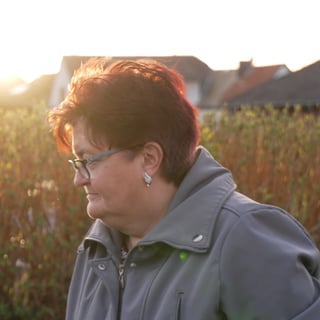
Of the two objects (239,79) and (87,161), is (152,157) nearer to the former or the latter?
(87,161)

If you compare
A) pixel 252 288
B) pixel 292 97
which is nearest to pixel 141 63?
pixel 252 288

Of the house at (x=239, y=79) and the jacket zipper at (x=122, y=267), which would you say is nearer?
the jacket zipper at (x=122, y=267)

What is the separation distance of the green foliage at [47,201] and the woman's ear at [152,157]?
274 cm

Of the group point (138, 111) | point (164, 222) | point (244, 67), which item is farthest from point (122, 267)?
point (244, 67)

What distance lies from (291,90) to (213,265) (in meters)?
31.1

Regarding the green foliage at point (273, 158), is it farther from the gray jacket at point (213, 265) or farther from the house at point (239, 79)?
the house at point (239, 79)

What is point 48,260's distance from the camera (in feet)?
16.8

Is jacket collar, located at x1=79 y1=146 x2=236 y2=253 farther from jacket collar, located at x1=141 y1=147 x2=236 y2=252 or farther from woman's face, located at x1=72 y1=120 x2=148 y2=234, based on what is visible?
woman's face, located at x1=72 y1=120 x2=148 y2=234

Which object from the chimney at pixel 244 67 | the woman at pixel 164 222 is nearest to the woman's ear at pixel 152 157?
the woman at pixel 164 222

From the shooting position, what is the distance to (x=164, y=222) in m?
2.28

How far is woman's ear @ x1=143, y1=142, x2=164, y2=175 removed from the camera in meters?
2.33

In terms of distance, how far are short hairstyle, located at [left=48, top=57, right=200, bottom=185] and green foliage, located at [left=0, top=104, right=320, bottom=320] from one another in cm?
270

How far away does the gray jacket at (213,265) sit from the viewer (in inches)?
80.0

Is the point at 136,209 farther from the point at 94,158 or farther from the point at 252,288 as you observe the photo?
the point at 252,288
